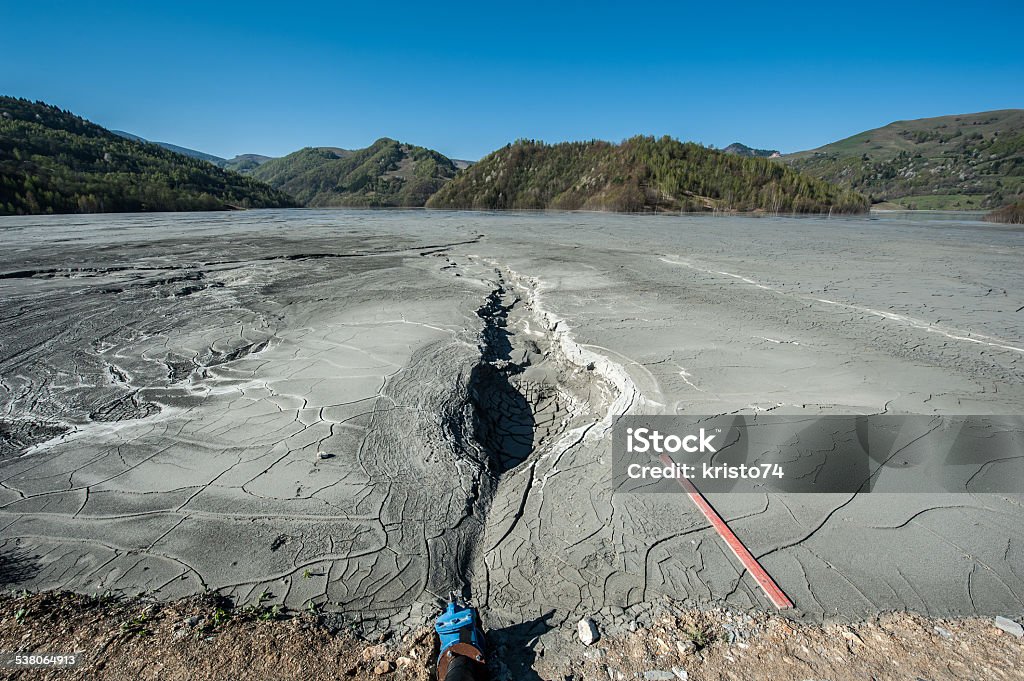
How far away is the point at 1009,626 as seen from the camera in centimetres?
177

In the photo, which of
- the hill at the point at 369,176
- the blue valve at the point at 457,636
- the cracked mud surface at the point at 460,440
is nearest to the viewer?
the blue valve at the point at 457,636

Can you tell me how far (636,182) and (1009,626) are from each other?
7124 centimetres

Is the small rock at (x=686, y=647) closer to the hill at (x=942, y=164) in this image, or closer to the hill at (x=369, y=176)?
the hill at (x=942, y=164)

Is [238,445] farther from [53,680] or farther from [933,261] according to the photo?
[933,261]

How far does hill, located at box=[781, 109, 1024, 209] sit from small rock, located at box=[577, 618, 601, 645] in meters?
79.7

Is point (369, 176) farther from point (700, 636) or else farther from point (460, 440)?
point (700, 636)

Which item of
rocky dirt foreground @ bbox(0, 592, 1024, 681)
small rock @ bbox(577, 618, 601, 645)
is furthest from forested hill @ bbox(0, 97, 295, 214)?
small rock @ bbox(577, 618, 601, 645)

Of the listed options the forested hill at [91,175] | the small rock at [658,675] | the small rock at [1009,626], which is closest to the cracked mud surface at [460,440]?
the small rock at [1009,626]

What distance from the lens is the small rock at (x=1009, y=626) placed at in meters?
1.75

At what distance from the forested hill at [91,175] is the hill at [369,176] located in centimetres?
2918

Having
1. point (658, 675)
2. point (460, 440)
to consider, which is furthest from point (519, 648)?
point (460, 440)

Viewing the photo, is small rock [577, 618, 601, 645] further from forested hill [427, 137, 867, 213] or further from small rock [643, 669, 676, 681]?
forested hill [427, 137, 867, 213]

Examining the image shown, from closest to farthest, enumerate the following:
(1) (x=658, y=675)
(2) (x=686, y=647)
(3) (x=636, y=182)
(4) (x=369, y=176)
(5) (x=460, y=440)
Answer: (1) (x=658, y=675)
(2) (x=686, y=647)
(5) (x=460, y=440)
(3) (x=636, y=182)
(4) (x=369, y=176)

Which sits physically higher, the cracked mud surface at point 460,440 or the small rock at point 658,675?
the cracked mud surface at point 460,440
